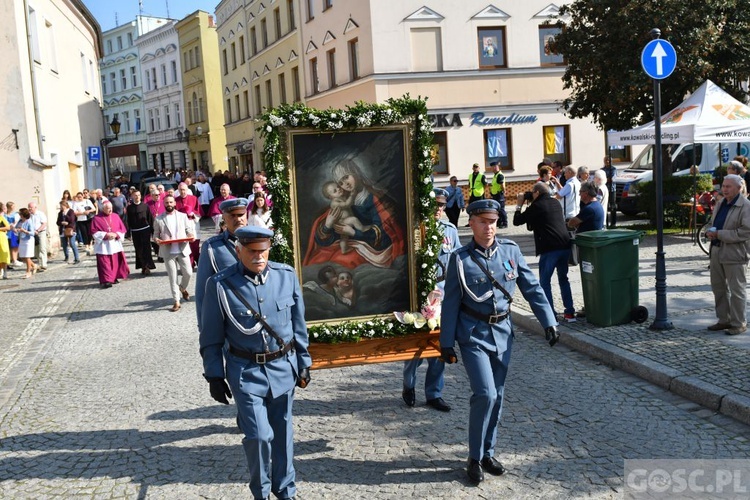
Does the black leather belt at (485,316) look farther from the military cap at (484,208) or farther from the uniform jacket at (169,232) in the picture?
the uniform jacket at (169,232)

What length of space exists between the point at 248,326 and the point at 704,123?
1275 centimetres

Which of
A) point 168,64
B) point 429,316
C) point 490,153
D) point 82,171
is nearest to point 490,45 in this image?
point 490,153

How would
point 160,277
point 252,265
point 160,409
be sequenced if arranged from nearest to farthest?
point 252,265, point 160,409, point 160,277

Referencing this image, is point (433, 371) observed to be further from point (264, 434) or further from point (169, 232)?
point (169, 232)

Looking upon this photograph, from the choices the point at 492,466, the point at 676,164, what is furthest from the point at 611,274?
the point at 676,164

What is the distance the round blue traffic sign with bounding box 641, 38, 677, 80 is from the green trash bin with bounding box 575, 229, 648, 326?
6.46 ft

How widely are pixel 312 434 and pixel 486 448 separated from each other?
163 cm

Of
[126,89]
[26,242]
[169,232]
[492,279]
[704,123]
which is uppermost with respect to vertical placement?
[126,89]

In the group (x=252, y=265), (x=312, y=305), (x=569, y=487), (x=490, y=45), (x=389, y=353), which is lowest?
(x=569, y=487)

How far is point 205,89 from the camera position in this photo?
5656 centimetres

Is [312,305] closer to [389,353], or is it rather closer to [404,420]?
[389,353]

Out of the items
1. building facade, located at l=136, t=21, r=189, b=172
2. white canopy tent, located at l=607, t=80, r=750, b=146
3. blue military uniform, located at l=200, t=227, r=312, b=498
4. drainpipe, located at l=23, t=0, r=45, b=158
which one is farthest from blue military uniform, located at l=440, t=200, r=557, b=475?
building facade, located at l=136, t=21, r=189, b=172

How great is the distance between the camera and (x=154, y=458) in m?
6.00

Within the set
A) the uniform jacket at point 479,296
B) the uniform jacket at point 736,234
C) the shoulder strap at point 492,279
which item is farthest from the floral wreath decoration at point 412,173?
the uniform jacket at point 736,234
